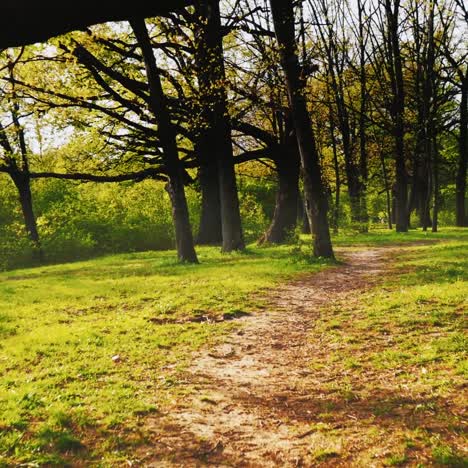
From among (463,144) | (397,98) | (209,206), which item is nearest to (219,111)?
(209,206)

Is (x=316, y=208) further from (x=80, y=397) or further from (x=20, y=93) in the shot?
(x=20, y=93)

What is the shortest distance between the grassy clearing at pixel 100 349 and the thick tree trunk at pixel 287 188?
868 centimetres

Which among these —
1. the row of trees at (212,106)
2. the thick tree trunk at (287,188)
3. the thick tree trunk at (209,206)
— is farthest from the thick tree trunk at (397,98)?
the thick tree trunk at (209,206)

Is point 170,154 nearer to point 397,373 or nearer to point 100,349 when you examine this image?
point 100,349

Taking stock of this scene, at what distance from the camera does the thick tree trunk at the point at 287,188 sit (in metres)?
23.8

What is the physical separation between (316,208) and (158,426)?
12.1 meters

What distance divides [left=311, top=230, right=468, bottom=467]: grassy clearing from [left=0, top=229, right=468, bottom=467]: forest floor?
0.07 ft

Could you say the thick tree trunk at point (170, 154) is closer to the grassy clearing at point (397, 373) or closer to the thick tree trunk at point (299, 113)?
the thick tree trunk at point (299, 113)

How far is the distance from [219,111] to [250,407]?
16.2m

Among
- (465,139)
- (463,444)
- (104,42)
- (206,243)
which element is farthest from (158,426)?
(465,139)

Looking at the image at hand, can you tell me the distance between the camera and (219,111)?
1994cm

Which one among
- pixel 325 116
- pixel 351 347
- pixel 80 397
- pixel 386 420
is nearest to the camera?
pixel 386 420

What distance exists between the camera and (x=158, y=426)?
4906 mm

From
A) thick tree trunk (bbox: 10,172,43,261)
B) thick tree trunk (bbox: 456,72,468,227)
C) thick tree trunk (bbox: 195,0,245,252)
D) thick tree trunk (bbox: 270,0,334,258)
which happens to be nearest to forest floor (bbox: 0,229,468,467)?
thick tree trunk (bbox: 270,0,334,258)
